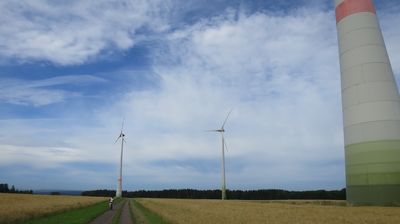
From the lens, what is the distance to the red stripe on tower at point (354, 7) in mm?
52656

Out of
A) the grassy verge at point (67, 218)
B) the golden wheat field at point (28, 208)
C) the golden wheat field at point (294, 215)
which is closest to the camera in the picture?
the golden wheat field at point (294, 215)

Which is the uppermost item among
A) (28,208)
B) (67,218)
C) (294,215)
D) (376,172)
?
(376,172)

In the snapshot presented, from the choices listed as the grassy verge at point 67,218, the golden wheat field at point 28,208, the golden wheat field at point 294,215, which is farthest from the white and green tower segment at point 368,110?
the golden wheat field at point 28,208

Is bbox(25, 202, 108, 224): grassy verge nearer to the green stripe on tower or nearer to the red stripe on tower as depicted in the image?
the green stripe on tower

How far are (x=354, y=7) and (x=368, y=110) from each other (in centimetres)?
1454

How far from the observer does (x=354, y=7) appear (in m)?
53.1

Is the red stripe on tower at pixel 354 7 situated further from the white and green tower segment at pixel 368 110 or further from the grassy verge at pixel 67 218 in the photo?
the grassy verge at pixel 67 218

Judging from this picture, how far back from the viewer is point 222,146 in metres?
99.1

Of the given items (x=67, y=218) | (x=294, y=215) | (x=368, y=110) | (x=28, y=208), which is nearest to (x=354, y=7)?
(x=368, y=110)

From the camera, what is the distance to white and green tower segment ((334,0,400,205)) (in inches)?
1811

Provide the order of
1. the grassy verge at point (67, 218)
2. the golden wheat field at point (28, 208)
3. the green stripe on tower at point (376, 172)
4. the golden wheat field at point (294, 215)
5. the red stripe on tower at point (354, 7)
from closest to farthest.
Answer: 1. the golden wheat field at point (294, 215)
2. the grassy verge at point (67, 218)
3. the golden wheat field at point (28, 208)
4. the green stripe on tower at point (376, 172)
5. the red stripe on tower at point (354, 7)

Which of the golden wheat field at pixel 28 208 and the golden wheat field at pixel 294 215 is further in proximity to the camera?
the golden wheat field at pixel 28 208

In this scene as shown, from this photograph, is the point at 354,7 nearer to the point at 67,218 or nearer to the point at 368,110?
the point at 368,110

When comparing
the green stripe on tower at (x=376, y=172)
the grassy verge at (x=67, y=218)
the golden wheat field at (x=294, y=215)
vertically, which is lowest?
the grassy verge at (x=67, y=218)
